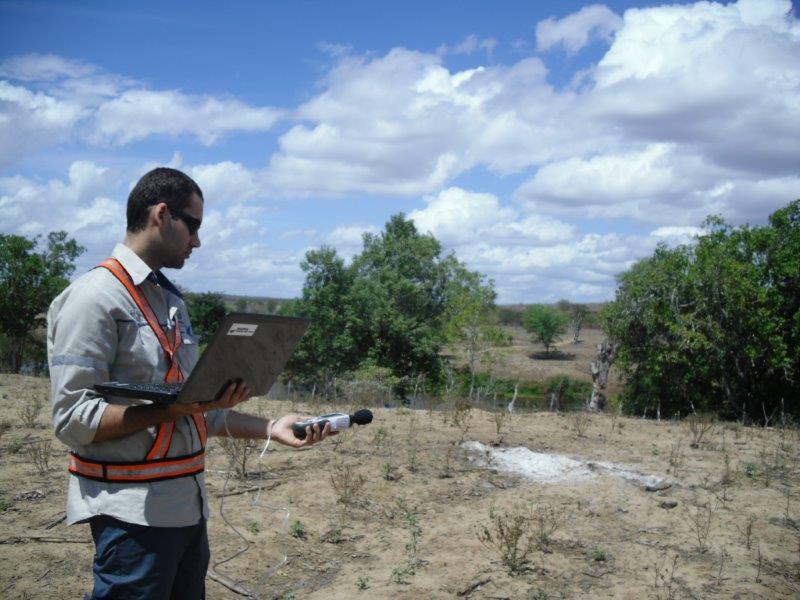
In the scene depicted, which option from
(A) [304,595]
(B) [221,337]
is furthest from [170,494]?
(A) [304,595]

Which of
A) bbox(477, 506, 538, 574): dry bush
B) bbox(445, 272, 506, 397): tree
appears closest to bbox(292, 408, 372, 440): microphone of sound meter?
bbox(477, 506, 538, 574): dry bush

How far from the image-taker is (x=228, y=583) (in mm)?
4188

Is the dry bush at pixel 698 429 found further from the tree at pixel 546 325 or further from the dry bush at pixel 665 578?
the tree at pixel 546 325

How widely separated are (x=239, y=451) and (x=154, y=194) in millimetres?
4618

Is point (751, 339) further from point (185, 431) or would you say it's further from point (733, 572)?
point (185, 431)

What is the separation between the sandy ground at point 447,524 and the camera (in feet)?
14.3

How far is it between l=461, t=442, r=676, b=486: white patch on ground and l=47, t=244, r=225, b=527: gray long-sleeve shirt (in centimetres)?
526

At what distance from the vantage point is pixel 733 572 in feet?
15.2

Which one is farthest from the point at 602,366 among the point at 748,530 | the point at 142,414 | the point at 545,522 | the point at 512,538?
the point at 142,414

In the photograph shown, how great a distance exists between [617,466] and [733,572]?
98.5 inches

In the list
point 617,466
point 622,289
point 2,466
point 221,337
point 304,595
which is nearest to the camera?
point 221,337

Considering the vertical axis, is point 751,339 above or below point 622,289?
below

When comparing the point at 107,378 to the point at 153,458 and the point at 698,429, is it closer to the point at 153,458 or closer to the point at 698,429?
the point at 153,458

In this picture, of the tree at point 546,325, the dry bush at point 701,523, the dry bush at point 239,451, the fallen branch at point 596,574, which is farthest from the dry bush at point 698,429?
the tree at point 546,325
